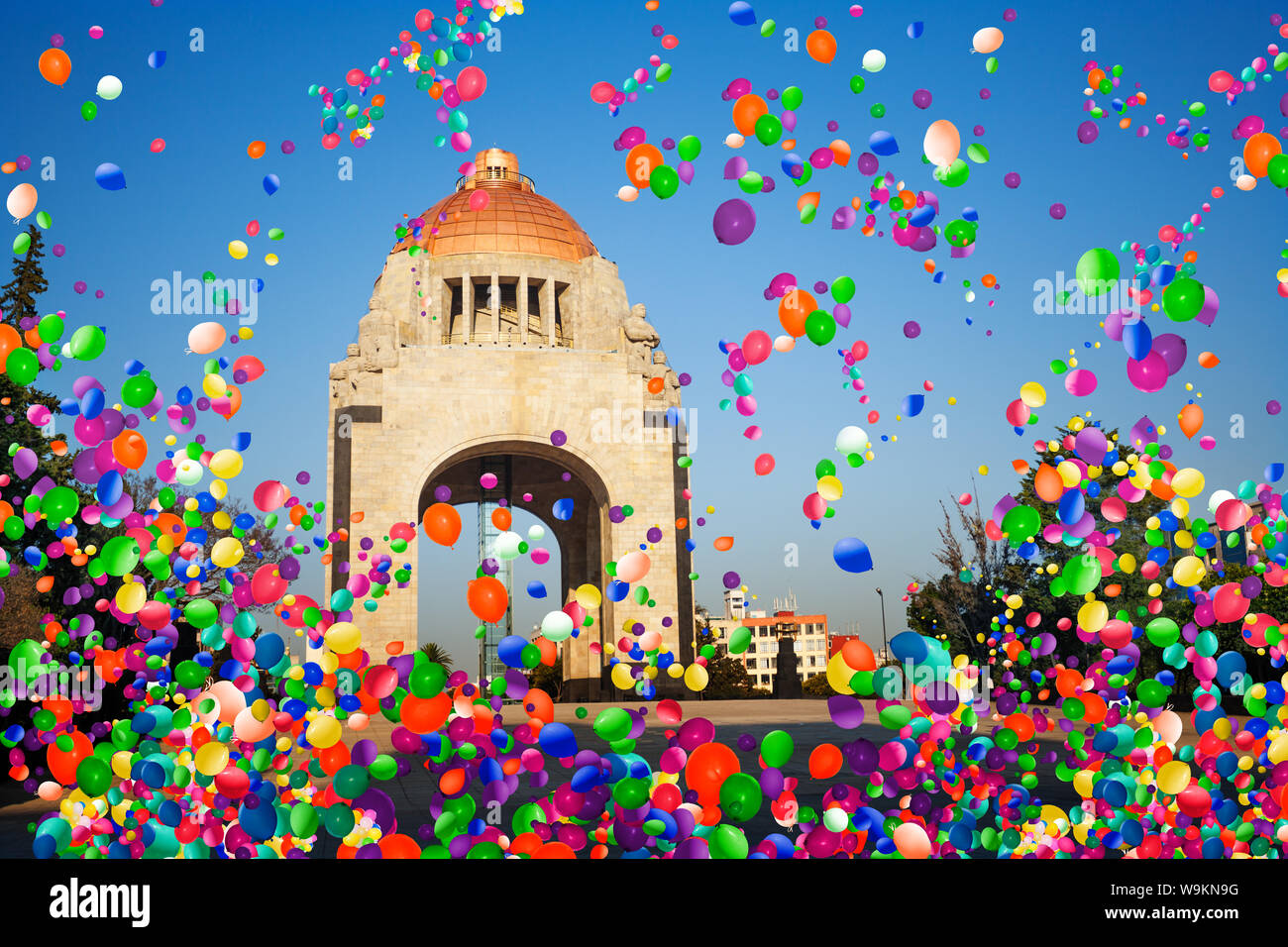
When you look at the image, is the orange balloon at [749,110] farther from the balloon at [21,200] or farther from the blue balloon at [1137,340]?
the balloon at [21,200]

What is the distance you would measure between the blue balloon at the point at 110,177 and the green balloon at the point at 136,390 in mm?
1181

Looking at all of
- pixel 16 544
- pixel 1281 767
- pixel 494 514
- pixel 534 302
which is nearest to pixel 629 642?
pixel 494 514

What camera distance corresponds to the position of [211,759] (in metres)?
5.18

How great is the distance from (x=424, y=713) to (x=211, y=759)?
115cm

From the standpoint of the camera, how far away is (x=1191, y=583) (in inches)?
243

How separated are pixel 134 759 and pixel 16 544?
37.5 ft

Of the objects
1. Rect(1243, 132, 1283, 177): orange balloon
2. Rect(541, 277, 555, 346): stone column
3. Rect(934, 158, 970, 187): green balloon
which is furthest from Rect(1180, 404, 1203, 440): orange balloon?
Rect(541, 277, 555, 346): stone column

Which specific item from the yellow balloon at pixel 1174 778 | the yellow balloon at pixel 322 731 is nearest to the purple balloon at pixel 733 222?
the yellow balloon at pixel 322 731

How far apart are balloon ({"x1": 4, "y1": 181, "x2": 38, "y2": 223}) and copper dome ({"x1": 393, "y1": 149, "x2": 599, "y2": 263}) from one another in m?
22.6

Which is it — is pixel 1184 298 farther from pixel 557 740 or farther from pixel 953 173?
pixel 557 740

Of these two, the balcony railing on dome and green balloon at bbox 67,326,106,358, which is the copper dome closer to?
the balcony railing on dome

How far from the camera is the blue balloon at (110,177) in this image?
5.84m
